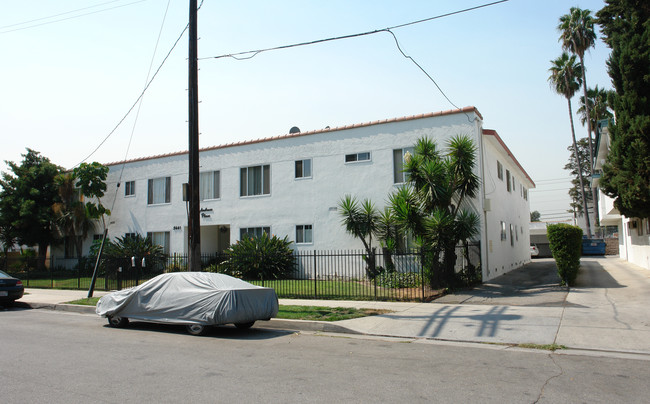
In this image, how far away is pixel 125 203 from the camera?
27625 mm

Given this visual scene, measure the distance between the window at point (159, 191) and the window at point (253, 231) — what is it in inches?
198

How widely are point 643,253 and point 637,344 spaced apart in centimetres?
1701

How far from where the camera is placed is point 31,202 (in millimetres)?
28281

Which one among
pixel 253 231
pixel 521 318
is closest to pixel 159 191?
pixel 253 231

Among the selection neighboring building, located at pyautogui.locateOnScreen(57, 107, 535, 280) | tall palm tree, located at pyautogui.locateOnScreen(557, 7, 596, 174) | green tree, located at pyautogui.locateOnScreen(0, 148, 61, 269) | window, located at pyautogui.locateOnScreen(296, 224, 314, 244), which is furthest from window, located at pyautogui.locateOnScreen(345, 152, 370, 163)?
tall palm tree, located at pyautogui.locateOnScreen(557, 7, 596, 174)

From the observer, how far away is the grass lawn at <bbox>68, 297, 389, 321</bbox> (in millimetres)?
11487

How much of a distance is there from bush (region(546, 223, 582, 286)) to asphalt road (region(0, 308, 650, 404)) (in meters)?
8.36

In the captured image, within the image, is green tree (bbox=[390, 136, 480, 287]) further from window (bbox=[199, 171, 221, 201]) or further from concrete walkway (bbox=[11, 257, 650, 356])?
window (bbox=[199, 171, 221, 201])

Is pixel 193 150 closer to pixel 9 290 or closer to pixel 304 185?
pixel 9 290

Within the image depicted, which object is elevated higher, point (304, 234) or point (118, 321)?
point (304, 234)

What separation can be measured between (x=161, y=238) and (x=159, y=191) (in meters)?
2.54

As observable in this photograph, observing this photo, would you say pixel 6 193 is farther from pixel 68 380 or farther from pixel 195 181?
pixel 68 380

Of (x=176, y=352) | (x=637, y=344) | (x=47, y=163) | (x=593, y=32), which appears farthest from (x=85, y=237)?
(x=593, y=32)

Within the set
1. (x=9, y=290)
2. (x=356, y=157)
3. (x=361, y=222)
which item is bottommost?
(x=9, y=290)
